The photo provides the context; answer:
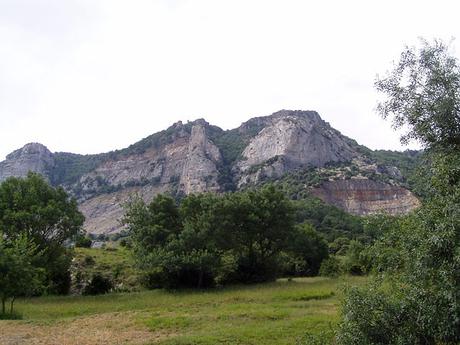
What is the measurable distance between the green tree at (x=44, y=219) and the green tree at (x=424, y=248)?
1264 inches

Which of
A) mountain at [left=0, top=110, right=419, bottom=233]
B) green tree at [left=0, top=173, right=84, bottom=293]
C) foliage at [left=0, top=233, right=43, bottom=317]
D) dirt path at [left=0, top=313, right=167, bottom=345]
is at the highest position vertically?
mountain at [left=0, top=110, right=419, bottom=233]

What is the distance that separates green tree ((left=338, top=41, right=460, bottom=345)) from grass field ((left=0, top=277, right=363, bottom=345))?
139cm

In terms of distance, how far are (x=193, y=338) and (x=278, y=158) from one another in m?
155

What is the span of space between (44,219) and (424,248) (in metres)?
35.7

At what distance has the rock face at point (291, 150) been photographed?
17138 cm

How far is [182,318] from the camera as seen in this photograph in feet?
78.5

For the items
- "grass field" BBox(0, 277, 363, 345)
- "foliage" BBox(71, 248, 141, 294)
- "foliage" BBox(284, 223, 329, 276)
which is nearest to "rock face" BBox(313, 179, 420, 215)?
"foliage" BBox(284, 223, 329, 276)

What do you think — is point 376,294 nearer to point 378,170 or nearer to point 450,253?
point 450,253

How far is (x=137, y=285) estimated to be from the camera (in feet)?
141

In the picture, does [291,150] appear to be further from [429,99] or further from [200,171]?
[429,99]

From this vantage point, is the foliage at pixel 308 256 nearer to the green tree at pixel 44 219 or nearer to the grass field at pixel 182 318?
the grass field at pixel 182 318

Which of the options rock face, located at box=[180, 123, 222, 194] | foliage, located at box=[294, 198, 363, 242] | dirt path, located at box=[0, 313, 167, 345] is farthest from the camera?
rock face, located at box=[180, 123, 222, 194]

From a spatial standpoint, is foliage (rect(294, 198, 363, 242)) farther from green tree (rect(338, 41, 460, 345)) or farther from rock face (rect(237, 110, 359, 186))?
green tree (rect(338, 41, 460, 345))

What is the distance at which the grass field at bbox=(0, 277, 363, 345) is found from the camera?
1936 cm
